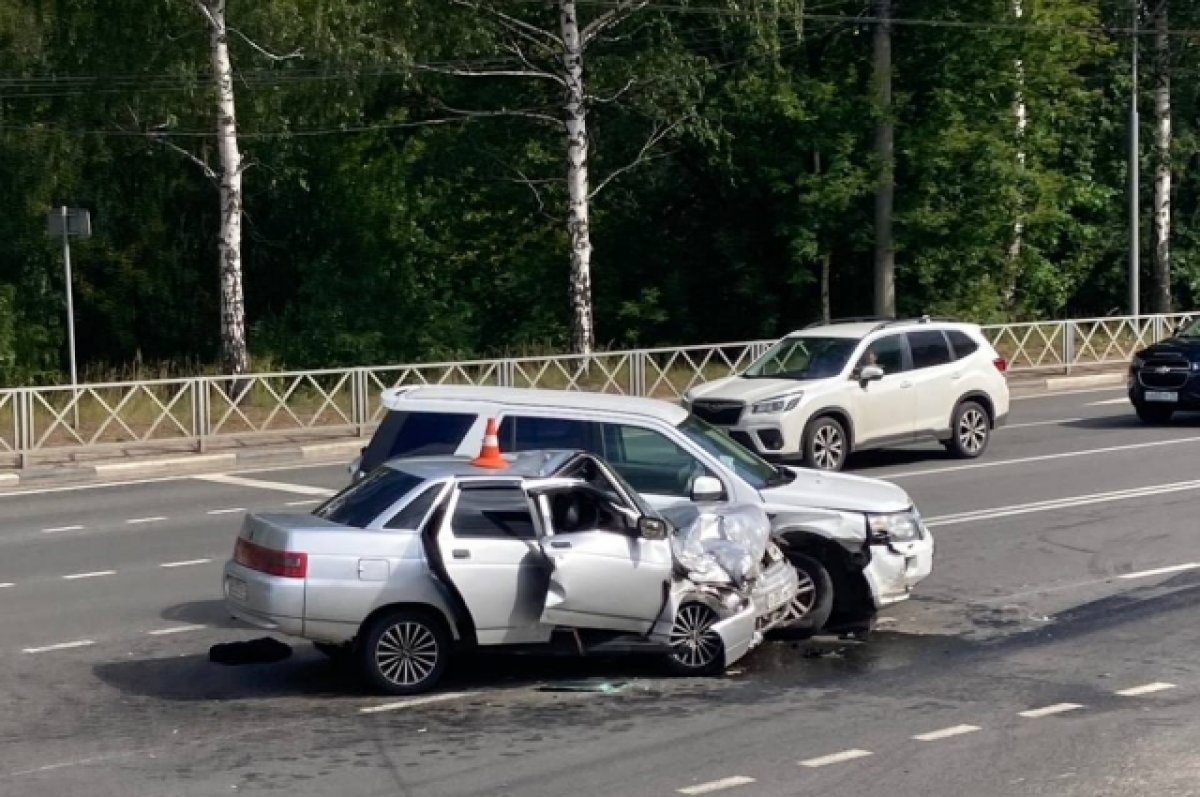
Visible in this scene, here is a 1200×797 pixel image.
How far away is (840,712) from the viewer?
10359 mm

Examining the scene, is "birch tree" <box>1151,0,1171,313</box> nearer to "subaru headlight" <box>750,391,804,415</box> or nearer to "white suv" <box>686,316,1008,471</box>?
"white suv" <box>686,316,1008,471</box>

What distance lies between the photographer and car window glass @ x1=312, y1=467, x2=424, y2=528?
36.6 feet

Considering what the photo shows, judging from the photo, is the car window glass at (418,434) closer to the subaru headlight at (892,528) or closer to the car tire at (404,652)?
the car tire at (404,652)

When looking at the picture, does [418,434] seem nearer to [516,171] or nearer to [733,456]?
[733,456]

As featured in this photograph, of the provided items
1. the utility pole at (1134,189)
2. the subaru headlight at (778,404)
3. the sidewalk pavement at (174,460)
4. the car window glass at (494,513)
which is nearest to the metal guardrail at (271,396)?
the sidewalk pavement at (174,460)

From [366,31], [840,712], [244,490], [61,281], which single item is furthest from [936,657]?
[61,281]

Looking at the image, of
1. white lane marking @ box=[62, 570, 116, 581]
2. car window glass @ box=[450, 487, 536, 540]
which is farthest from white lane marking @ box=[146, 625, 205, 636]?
car window glass @ box=[450, 487, 536, 540]

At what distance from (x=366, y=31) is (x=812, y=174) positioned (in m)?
9.35

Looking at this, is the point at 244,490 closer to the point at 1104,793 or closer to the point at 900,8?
the point at 1104,793

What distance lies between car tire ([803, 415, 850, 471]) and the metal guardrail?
24.4 feet

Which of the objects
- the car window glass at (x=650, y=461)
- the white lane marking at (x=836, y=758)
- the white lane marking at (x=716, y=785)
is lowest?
the white lane marking at (x=716, y=785)

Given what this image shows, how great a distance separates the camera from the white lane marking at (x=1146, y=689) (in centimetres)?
1066

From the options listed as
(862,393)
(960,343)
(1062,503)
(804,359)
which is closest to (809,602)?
(1062,503)

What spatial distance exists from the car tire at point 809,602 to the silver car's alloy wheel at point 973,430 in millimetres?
10210
